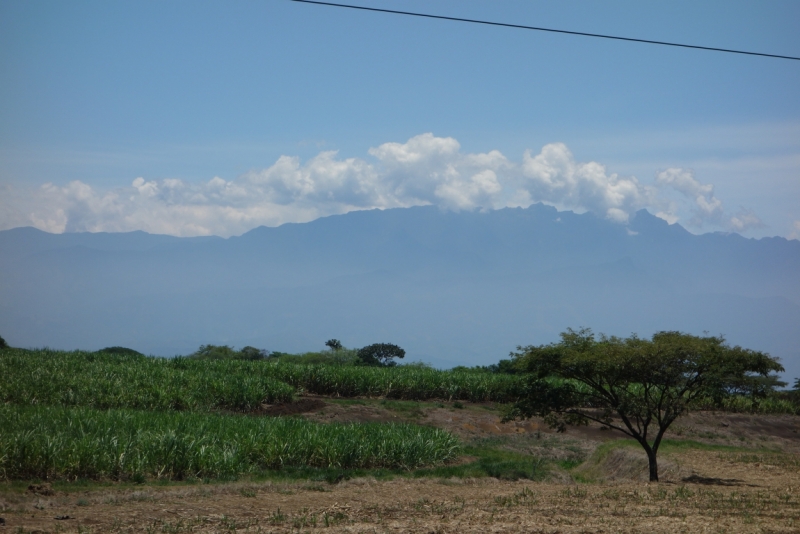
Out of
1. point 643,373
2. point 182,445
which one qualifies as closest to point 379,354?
point 643,373

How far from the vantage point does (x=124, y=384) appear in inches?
1111

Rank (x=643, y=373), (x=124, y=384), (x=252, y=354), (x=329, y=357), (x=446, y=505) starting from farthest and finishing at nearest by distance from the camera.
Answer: (x=252, y=354), (x=329, y=357), (x=124, y=384), (x=643, y=373), (x=446, y=505)

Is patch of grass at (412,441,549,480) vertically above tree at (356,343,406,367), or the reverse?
tree at (356,343,406,367)

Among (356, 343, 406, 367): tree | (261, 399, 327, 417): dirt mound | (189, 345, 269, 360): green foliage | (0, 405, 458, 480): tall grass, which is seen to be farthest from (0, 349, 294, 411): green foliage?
(356, 343, 406, 367): tree

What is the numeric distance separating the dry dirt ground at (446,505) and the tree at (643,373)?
1.93m

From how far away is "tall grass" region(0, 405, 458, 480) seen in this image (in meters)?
15.1

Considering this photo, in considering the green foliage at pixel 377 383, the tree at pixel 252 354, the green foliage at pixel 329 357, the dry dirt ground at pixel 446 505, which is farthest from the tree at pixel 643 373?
the tree at pixel 252 354

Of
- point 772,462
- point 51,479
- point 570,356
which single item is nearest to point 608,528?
point 570,356

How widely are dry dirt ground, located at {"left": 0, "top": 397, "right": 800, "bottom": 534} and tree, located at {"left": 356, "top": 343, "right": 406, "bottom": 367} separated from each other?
41.5 m

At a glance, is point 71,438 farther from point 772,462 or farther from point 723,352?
point 772,462

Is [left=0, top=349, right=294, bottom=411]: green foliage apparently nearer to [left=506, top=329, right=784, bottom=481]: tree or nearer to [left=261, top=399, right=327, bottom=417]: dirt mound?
[left=261, top=399, right=327, bottom=417]: dirt mound

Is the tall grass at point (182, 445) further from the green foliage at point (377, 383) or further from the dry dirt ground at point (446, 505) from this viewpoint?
the green foliage at point (377, 383)

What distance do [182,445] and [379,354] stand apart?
160ft

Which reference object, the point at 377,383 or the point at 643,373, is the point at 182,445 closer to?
the point at 643,373
